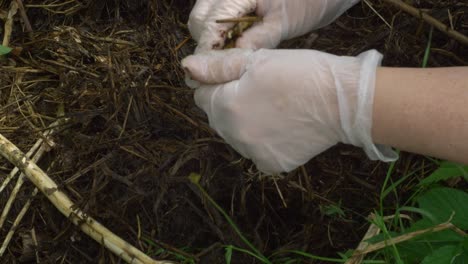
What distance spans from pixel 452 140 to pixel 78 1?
1.27 meters

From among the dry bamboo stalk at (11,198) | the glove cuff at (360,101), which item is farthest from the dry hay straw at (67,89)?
the glove cuff at (360,101)

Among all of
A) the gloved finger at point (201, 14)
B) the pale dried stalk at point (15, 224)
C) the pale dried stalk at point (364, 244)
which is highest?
the gloved finger at point (201, 14)

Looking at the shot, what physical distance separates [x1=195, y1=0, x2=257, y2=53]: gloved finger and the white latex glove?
9 cm

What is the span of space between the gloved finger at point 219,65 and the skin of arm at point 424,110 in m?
0.30

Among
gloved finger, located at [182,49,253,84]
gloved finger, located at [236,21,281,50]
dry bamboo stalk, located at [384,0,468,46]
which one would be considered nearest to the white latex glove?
gloved finger, located at [182,49,253,84]

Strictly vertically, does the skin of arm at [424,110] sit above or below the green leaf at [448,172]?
above

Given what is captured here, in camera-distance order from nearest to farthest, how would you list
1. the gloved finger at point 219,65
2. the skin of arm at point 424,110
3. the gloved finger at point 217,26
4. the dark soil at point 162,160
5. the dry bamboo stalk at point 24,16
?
1. the skin of arm at point 424,110
2. the gloved finger at point 219,65
3. the gloved finger at point 217,26
4. the dark soil at point 162,160
5. the dry bamboo stalk at point 24,16

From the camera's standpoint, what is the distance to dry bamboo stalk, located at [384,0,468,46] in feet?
4.96

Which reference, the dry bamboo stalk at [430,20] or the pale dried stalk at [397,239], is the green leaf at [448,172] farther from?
the dry bamboo stalk at [430,20]

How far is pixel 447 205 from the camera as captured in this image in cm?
112

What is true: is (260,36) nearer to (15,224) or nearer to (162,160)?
(162,160)

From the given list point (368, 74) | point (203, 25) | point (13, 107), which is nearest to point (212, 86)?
point (203, 25)

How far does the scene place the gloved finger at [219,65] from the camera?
117cm

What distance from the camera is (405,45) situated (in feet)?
5.06
